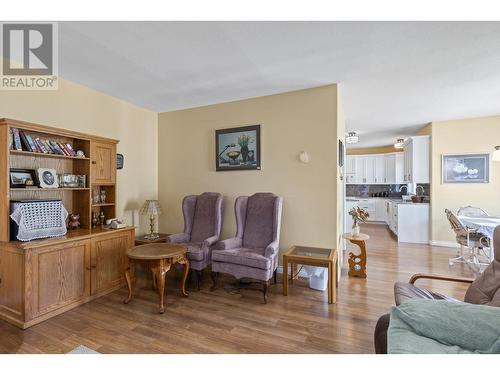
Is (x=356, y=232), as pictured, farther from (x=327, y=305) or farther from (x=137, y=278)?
(x=137, y=278)

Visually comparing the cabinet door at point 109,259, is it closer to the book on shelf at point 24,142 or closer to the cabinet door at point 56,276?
the cabinet door at point 56,276

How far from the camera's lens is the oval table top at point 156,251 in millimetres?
2516

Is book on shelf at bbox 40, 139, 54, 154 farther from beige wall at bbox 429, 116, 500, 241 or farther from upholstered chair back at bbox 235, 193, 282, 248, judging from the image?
beige wall at bbox 429, 116, 500, 241

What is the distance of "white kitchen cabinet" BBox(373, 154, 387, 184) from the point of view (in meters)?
8.00

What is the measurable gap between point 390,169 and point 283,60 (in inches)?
266

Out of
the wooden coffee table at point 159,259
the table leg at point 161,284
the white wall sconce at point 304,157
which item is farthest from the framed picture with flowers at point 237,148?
the table leg at point 161,284

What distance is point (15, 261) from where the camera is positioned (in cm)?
224

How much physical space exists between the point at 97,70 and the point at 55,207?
1.58 metres

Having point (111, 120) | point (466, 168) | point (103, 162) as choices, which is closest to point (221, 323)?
point (103, 162)

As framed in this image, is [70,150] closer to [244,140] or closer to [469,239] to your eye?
[244,140]

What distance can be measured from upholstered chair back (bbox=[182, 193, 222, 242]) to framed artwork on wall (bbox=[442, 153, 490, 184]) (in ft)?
15.4

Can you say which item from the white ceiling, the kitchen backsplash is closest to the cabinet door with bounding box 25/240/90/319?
the white ceiling

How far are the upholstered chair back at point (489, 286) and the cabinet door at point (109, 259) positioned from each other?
133 inches

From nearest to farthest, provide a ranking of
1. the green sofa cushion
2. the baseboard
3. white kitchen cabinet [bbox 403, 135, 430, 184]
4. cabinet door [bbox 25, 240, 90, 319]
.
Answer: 1. the green sofa cushion
2. cabinet door [bbox 25, 240, 90, 319]
3. the baseboard
4. white kitchen cabinet [bbox 403, 135, 430, 184]
